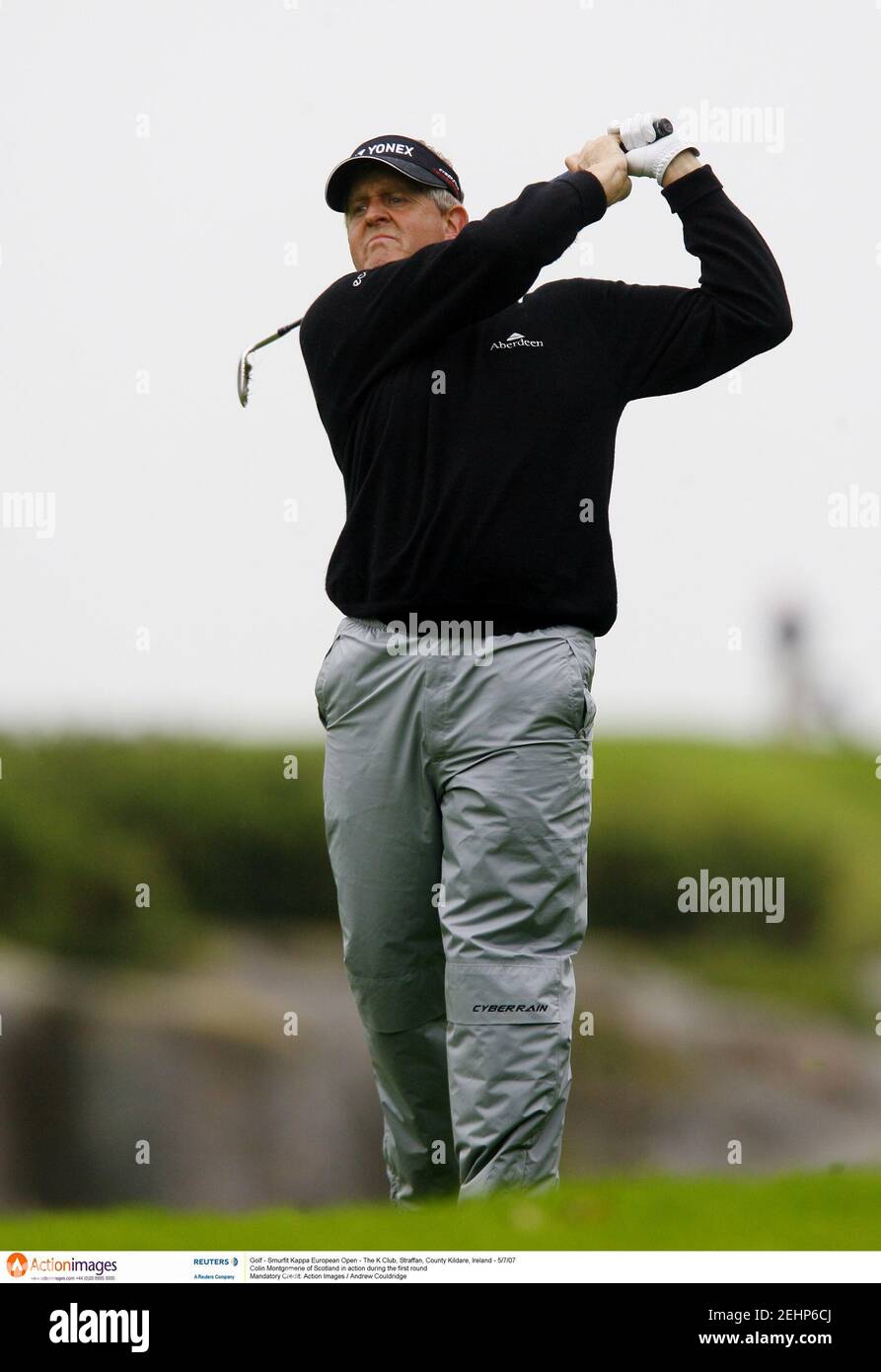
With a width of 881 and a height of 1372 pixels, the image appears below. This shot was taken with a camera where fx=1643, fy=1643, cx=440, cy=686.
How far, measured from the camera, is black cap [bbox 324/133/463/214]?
292 cm

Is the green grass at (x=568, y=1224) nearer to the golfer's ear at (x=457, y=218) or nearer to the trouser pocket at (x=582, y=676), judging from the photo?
the trouser pocket at (x=582, y=676)

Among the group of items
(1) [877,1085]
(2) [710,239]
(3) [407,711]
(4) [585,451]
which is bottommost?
(1) [877,1085]

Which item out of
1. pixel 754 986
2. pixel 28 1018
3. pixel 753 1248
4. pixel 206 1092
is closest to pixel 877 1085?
pixel 754 986

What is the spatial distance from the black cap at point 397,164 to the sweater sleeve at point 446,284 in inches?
7.8

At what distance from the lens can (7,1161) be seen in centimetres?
711

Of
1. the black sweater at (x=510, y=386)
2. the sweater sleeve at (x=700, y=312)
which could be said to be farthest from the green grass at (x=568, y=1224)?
the sweater sleeve at (x=700, y=312)

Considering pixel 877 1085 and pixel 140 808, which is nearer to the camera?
pixel 140 808

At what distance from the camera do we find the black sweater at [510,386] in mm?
2646

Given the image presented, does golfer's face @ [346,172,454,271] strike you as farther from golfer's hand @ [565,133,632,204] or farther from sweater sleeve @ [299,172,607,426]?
golfer's hand @ [565,133,632,204]

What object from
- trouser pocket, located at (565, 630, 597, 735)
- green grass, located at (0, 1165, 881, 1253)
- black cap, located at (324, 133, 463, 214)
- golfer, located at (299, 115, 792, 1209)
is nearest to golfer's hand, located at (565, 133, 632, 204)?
golfer, located at (299, 115, 792, 1209)

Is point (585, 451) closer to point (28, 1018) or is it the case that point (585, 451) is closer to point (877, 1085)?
point (28, 1018)

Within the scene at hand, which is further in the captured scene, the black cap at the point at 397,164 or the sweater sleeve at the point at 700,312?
the black cap at the point at 397,164

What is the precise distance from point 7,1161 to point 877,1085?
484 cm
